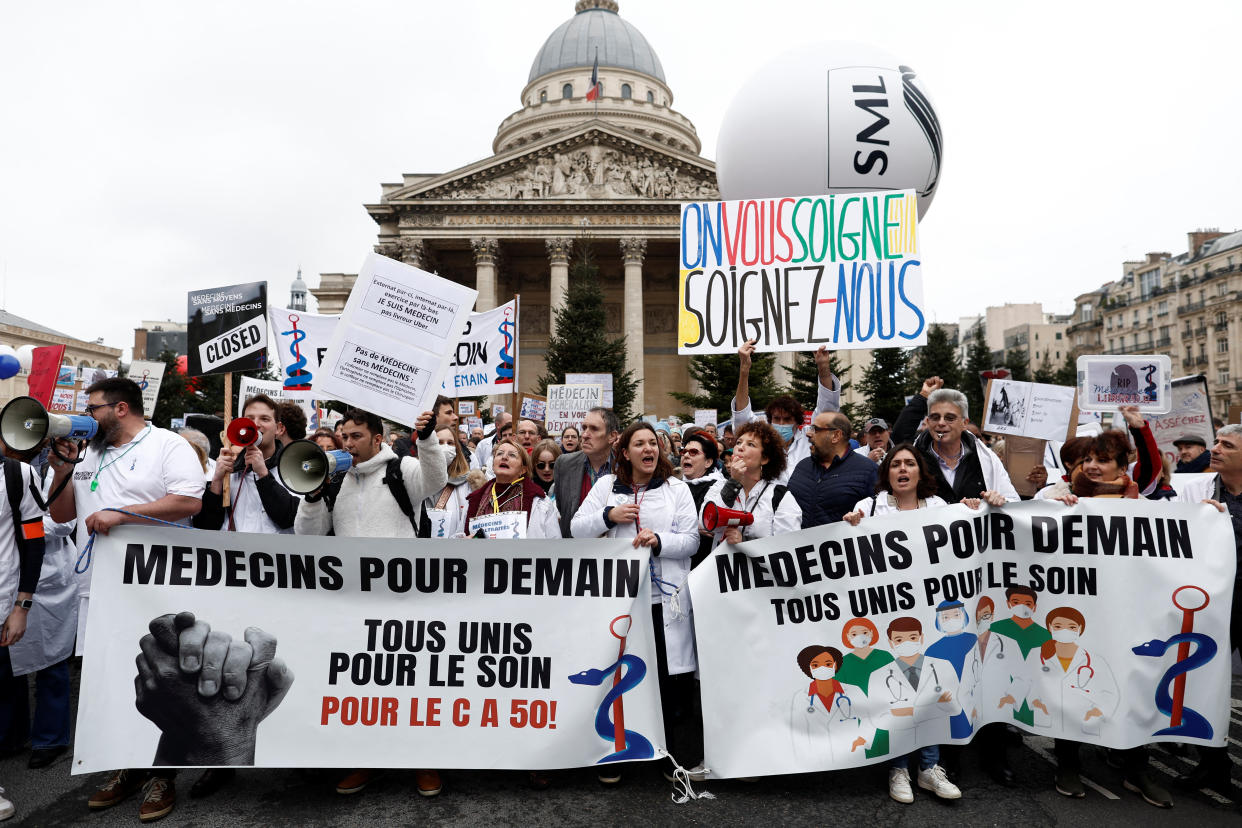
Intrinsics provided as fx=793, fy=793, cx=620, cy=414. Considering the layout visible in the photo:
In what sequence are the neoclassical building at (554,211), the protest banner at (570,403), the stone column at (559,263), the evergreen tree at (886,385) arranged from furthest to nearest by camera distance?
the neoclassical building at (554,211), the stone column at (559,263), the evergreen tree at (886,385), the protest banner at (570,403)

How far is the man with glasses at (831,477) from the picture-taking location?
463 centimetres

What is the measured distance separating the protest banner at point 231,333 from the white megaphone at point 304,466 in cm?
338

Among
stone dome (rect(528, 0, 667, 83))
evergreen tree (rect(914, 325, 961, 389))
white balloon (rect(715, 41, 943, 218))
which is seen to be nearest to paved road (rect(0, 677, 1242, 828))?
white balloon (rect(715, 41, 943, 218))

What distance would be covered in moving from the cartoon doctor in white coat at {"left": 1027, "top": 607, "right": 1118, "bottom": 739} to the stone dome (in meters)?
64.4

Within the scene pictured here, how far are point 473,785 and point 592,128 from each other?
42882 mm

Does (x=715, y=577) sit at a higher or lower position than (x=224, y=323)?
lower

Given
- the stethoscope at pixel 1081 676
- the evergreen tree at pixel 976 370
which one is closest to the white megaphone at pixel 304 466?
the stethoscope at pixel 1081 676

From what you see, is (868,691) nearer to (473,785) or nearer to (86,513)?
(473,785)

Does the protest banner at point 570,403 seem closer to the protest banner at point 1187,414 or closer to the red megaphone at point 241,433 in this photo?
the protest banner at point 1187,414

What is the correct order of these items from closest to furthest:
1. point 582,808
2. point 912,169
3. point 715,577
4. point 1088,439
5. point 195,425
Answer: point 582,808, point 715,577, point 1088,439, point 912,169, point 195,425

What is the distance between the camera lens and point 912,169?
6.30 m

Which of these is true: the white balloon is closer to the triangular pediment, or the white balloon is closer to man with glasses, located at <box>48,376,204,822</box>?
man with glasses, located at <box>48,376,204,822</box>

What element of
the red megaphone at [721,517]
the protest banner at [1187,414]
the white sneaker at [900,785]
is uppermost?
the protest banner at [1187,414]

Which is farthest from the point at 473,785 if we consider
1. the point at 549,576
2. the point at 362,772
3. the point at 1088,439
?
the point at 1088,439
